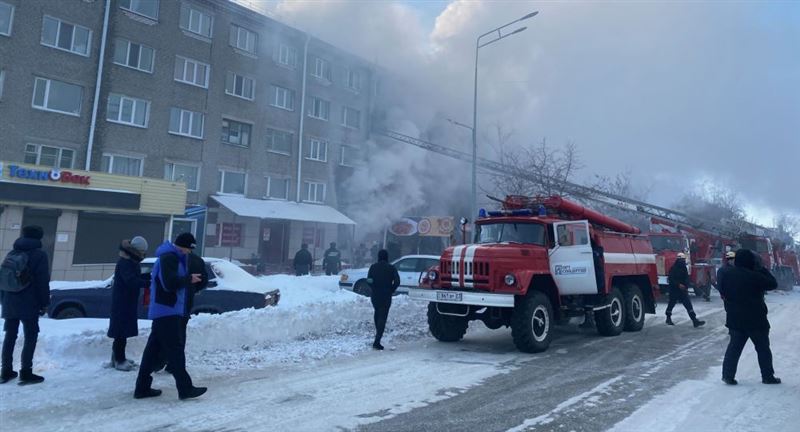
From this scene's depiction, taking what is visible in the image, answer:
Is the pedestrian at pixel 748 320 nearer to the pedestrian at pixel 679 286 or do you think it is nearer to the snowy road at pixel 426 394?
the snowy road at pixel 426 394

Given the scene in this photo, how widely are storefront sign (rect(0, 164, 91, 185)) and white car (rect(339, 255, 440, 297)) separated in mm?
10654

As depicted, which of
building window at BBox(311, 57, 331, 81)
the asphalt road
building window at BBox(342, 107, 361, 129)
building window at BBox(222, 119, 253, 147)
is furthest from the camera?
building window at BBox(342, 107, 361, 129)

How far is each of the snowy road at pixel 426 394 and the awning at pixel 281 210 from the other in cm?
1596

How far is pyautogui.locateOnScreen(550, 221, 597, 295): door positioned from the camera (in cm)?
885

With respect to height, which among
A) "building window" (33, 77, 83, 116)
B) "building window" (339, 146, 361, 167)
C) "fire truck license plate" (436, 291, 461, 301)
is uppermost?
"building window" (339, 146, 361, 167)

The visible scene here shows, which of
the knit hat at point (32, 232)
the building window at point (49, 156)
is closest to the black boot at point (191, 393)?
the knit hat at point (32, 232)

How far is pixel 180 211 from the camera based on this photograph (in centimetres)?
2084

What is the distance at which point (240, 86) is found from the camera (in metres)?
25.8

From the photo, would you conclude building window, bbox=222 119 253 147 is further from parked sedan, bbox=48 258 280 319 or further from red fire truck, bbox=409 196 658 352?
red fire truck, bbox=409 196 658 352

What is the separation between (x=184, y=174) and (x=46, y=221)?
6404 millimetres

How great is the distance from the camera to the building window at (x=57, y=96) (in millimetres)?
19141

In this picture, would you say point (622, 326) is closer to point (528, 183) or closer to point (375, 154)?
point (528, 183)

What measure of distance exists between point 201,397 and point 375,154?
2519 centimetres

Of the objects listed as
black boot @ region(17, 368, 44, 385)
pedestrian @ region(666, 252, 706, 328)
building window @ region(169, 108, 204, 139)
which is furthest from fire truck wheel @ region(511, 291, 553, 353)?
building window @ region(169, 108, 204, 139)
